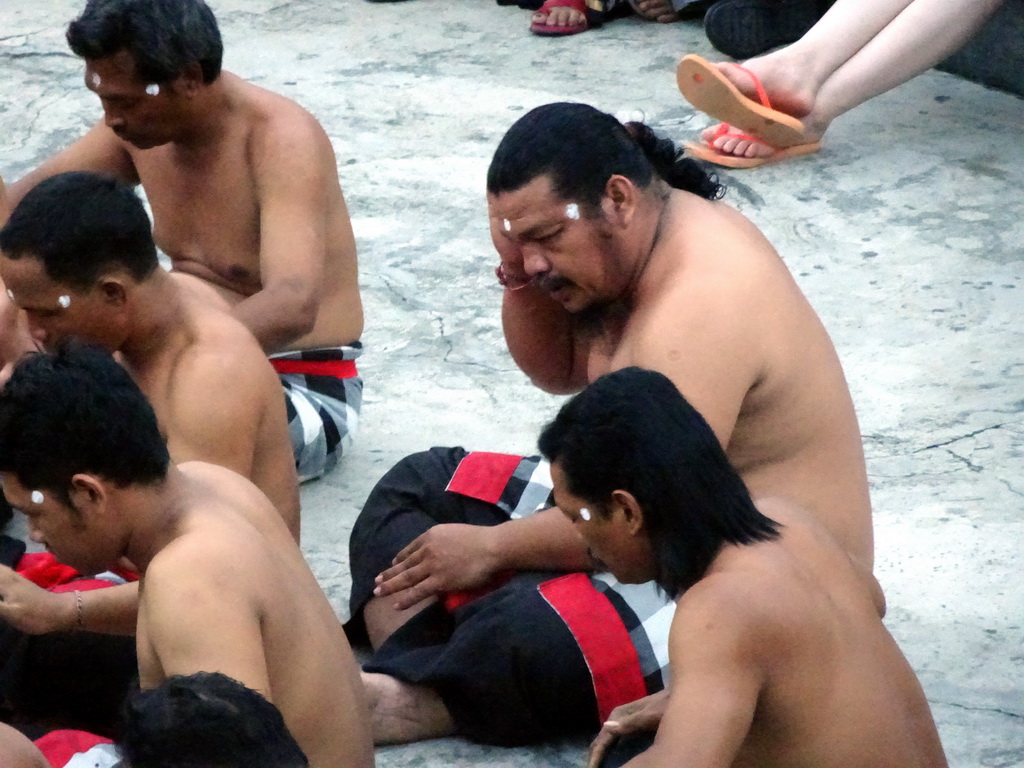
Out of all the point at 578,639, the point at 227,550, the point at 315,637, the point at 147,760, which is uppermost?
the point at 147,760

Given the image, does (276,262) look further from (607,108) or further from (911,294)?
(607,108)

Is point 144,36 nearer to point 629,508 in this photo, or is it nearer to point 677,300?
point 677,300

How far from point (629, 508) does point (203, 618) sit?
24.0 inches

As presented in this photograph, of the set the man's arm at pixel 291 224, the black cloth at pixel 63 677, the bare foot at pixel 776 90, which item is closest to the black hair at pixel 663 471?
the black cloth at pixel 63 677

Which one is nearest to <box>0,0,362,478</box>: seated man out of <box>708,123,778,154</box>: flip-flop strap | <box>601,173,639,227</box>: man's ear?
<box>601,173,639,227</box>: man's ear

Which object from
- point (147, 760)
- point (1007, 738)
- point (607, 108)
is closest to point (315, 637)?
point (147, 760)

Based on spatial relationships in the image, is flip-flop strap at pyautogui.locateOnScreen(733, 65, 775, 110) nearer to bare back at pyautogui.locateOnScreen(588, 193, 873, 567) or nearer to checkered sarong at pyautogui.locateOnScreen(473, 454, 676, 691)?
bare back at pyautogui.locateOnScreen(588, 193, 873, 567)

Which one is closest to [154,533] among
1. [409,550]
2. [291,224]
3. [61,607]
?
[61,607]

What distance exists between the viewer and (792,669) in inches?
80.9

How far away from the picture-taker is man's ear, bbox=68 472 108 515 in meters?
2.24

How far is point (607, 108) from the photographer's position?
5934 mm

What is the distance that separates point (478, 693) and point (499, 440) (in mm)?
1278

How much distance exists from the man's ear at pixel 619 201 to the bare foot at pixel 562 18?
4.36 meters

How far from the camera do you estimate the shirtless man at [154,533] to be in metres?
2.15
